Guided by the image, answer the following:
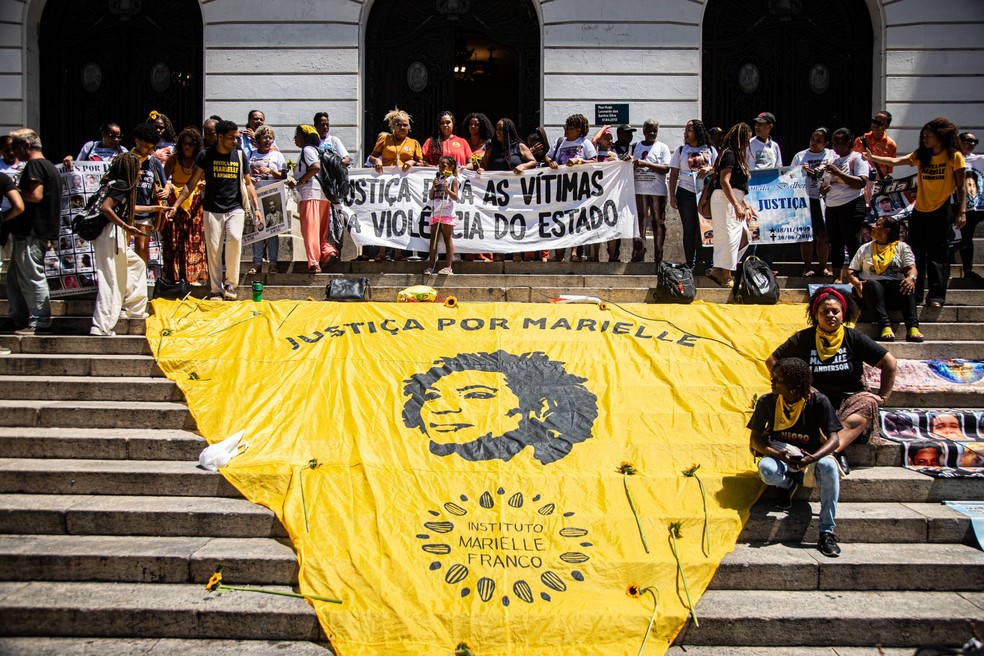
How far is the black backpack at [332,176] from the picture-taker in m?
10.2

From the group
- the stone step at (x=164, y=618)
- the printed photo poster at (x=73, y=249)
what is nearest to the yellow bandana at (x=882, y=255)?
the stone step at (x=164, y=618)

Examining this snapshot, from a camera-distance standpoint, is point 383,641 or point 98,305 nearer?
point 383,641

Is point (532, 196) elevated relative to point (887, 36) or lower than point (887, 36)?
lower

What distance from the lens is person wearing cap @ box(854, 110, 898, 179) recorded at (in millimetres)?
11547

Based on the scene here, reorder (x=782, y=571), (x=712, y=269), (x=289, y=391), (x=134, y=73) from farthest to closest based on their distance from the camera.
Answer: (x=134, y=73)
(x=712, y=269)
(x=289, y=391)
(x=782, y=571)

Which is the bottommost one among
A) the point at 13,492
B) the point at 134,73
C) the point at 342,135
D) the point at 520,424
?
the point at 13,492

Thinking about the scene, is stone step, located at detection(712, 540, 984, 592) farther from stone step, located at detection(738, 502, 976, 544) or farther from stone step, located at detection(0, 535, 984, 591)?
stone step, located at detection(738, 502, 976, 544)

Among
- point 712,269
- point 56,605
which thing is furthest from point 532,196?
point 56,605

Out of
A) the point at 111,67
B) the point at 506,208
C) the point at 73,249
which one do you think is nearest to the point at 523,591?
the point at 506,208

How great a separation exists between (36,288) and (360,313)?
3.39 metres

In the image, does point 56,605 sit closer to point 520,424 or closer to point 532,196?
point 520,424

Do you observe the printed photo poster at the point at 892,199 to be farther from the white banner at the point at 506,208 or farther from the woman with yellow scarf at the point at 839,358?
the woman with yellow scarf at the point at 839,358

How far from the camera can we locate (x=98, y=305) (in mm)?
8156

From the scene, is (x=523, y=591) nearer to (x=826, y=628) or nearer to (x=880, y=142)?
(x=826, y=628)
